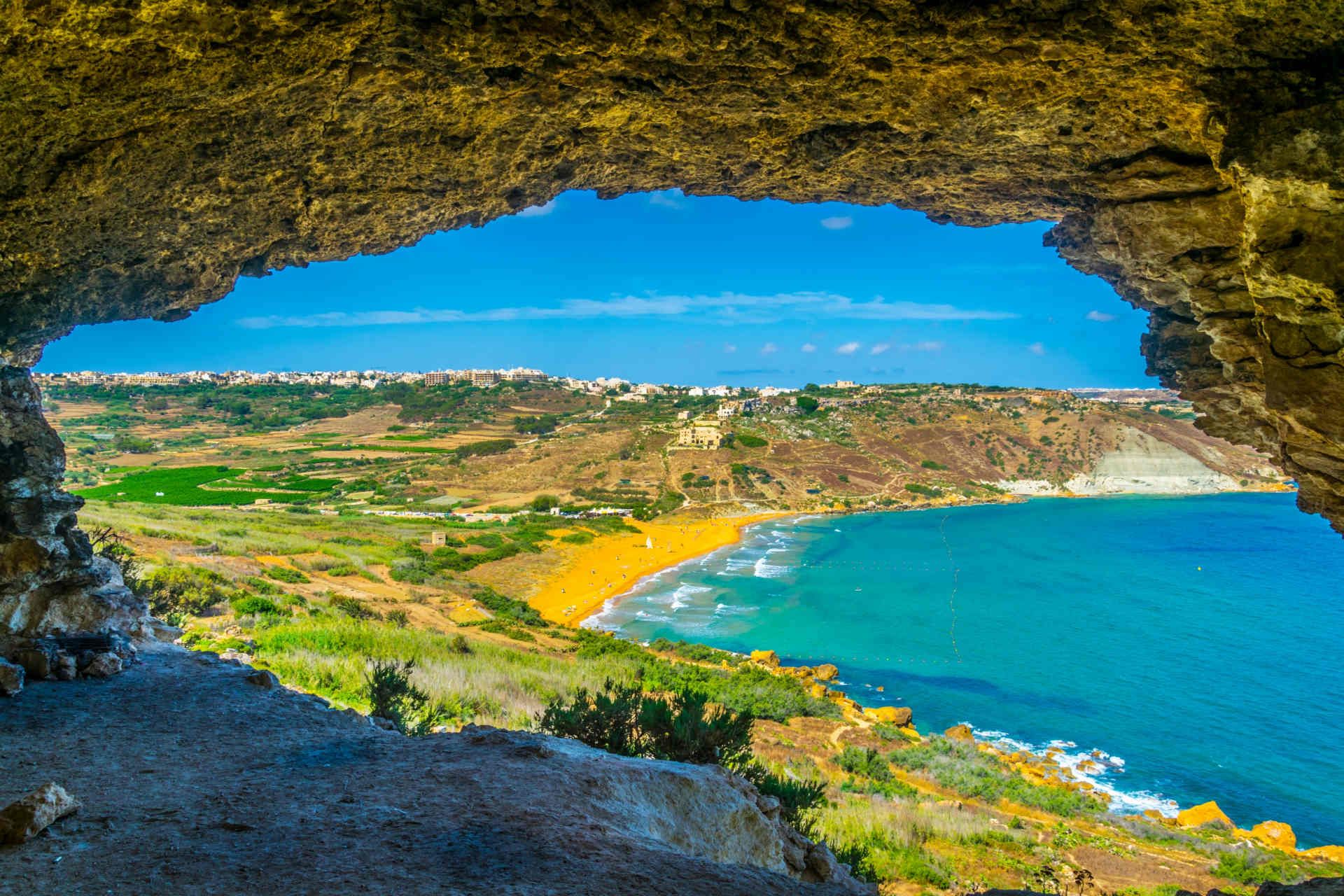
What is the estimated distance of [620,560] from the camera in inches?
1396

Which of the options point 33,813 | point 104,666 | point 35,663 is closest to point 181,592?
point 104,666

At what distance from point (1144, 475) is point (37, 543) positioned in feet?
269

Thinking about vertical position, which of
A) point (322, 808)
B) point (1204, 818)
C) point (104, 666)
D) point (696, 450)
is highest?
point (696, 450)

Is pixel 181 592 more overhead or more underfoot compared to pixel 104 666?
more underfoot

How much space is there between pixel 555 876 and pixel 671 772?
6.04ft

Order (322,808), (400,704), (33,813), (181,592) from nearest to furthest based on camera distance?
1. (33,813)
2. (322,808)
3. (400,704)
4. (181,592)

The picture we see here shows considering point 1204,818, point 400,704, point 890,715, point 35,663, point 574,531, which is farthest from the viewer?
point 574,531

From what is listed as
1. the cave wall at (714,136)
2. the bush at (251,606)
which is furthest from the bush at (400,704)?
the bush at (251,606)

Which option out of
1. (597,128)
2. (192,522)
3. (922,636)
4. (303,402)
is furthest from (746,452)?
(303,402)

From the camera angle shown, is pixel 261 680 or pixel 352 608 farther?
pixel 352 608

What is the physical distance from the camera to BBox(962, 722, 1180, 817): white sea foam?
42.3 ft

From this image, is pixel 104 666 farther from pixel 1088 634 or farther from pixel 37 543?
pixel 1088 634

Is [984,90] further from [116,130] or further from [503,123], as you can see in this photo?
[116,130]

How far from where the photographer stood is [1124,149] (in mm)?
5805
